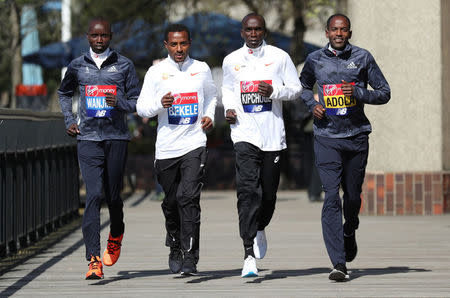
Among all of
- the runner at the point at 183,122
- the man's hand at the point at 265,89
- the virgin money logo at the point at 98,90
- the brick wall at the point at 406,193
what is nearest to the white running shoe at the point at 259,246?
the runner at the point at 183,122

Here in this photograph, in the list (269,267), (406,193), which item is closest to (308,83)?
(269,267)

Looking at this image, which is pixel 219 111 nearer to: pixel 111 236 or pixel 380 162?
pixel 380 162

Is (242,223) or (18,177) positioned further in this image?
(18,177)

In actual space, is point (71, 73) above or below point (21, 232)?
above

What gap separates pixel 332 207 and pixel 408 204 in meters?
7.10

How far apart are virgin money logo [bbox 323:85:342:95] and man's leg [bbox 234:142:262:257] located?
27.2 inches

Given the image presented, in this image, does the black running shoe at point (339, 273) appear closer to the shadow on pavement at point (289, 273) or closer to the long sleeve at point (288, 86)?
the shadow on pavement at point (289, 273)

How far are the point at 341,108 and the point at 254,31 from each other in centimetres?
90

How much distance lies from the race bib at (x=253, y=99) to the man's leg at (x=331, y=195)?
0.47m

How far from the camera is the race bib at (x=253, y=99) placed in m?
9.97

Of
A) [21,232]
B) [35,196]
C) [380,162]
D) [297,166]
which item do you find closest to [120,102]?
[21,232]

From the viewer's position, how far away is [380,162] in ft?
54.6

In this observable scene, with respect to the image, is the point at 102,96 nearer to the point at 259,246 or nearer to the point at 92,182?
the point at 92,182

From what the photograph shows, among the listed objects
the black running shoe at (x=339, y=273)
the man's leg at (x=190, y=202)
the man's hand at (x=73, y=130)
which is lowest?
the black running shoe at (x=339, y=273)
